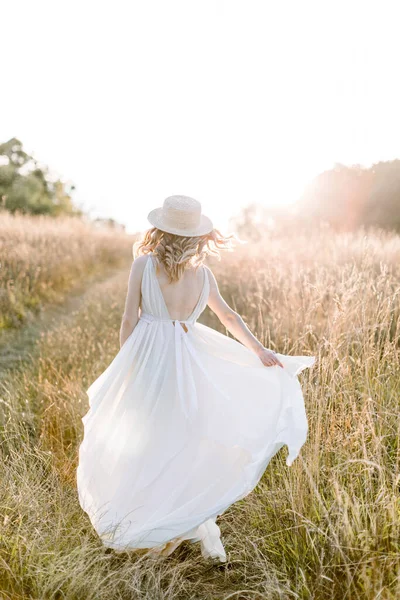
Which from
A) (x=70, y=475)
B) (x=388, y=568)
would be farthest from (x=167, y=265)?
(x=388, y=568)

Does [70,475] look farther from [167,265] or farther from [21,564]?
[167,265]

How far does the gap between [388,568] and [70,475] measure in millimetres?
1901

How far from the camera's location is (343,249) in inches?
283

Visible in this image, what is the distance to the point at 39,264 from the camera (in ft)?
30.4

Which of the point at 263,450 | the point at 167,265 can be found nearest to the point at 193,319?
the point at 167,265

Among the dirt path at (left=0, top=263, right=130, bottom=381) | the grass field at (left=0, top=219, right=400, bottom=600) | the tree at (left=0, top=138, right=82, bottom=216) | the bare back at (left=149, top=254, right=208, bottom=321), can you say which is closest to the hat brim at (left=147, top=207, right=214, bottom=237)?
the bare back at (left=149, top=254, right=208, bottom=321)

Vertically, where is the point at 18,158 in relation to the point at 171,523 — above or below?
above

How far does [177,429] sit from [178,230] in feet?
3.32

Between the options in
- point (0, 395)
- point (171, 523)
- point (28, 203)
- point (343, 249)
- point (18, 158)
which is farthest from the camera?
point (18, 158)

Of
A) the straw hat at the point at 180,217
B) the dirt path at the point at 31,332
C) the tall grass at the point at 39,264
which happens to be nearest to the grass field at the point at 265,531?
the straw hat at the point at 180,217

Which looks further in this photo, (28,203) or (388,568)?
(28,203)

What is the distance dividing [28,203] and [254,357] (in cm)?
2533

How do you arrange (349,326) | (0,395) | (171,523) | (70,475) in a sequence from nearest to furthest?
(171,523) < (70,475) < (349,326) < (0,395)

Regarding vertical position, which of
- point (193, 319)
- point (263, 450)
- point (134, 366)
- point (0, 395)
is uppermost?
point (193, 319)
